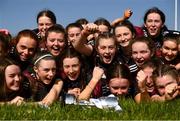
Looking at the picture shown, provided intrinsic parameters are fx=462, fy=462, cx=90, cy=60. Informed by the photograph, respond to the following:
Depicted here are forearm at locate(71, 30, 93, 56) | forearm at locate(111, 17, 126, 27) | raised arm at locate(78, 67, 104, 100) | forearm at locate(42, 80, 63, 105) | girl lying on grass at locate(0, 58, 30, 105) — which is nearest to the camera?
forearm at locate(42, 80, 63, 105)

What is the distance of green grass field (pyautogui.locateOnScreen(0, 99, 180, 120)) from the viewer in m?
5.07

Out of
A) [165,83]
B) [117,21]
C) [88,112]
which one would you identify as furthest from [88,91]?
[117,21]

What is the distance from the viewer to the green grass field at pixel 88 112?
16.6 ft

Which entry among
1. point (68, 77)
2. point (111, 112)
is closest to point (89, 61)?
point (68, 77)

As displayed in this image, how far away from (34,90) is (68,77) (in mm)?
652

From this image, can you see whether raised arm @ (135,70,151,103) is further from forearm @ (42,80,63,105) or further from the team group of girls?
forearm @ (42,80,63,105)

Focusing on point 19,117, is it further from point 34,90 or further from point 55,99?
point 34,90

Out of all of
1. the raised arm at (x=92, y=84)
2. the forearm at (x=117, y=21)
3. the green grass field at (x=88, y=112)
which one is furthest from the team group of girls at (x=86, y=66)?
the forearm at (x=117, y=21)

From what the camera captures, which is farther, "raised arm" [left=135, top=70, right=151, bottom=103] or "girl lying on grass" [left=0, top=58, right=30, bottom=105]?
"girl lying on grass" [left=0, top=58, right=30, bottom=105]

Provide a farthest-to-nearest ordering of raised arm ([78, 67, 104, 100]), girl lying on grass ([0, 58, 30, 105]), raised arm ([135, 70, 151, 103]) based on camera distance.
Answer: raised arm ([78, 67, 104, 100]), girl lying on grass ([0, 58, 30, 105]), raised arm ([135, 70, 151, 103])

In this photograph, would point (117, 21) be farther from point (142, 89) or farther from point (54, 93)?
point (54, 93)

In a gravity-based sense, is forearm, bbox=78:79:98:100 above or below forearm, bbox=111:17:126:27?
below

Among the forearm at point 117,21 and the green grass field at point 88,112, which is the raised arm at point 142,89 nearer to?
the green grass field at point 88,112

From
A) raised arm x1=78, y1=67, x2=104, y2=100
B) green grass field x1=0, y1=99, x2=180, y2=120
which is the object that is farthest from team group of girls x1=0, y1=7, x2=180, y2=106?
green grass field x1=0, y1=99, x2=180, y2=120
